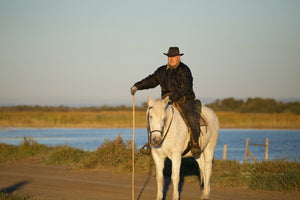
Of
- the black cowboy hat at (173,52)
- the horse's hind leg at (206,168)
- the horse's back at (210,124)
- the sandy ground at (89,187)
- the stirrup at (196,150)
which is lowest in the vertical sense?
the sandy ground at (89,187)

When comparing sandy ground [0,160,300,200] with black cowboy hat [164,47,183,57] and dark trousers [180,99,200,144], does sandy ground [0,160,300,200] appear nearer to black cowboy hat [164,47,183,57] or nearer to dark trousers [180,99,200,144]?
dark trousers [180,99,200,144]

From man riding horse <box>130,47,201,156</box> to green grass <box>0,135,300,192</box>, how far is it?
3.13 meters

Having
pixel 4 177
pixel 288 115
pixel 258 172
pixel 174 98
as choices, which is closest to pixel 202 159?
pixel 174 98

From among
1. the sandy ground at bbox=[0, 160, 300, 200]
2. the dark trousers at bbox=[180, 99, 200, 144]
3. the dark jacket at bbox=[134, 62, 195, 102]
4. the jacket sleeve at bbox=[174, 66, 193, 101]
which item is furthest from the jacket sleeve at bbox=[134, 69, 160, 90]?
the sandy ground at bbox=[0, 160, 300, 200]

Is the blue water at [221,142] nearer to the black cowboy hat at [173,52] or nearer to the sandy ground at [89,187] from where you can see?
the sandy ground at [89,187]

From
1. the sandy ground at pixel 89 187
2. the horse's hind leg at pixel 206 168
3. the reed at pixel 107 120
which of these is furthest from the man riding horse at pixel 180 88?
the reed at pixel 107 120

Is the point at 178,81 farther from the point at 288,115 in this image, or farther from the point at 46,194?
the point at 288,115

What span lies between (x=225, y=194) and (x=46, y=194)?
169 inches

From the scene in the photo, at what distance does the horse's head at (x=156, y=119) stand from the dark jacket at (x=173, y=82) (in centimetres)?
81

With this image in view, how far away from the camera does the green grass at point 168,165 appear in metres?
10.1

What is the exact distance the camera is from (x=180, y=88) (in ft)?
25.6

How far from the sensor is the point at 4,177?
38.4 ft

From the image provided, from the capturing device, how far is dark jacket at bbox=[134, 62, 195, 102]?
7805 millimetres

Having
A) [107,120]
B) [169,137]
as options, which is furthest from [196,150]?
[107,120]
